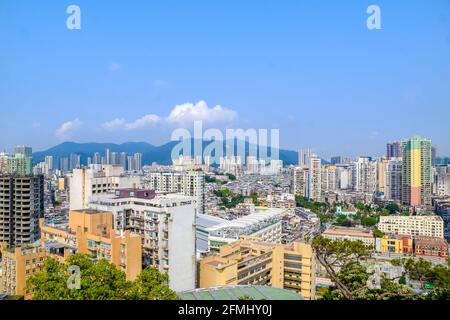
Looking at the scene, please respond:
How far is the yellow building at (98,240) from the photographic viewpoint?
349cm

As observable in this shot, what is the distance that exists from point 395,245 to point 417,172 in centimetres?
254

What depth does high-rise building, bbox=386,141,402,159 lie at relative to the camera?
1008cm

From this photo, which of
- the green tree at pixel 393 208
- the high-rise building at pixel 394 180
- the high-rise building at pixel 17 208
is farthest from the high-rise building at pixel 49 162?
the green tree at pixel 393 208

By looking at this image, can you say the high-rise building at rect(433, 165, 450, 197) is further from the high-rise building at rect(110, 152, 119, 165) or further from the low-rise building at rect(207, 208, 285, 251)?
the high-rise building at rect(110, 152, 119, 165)

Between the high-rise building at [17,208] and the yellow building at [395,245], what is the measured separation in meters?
7.50

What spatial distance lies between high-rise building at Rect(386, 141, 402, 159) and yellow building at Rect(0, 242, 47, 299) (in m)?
9.24

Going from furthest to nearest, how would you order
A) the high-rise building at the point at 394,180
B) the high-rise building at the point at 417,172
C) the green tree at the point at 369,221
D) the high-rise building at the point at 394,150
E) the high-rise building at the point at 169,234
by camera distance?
the green tree at the point at 369,221 → the high-rise building at the point at 394,180 → the high-rise building at the point at 394,150 → the high-rise building at the point at 417,172 → the high-rise building at the point at 169,234

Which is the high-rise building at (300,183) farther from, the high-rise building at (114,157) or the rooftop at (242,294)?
the rooftop at (242,294)

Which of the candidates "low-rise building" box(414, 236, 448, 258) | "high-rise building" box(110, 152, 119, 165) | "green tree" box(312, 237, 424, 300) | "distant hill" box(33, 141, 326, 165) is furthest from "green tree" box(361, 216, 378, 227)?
"green tree" box(312, 237, 424, 300)

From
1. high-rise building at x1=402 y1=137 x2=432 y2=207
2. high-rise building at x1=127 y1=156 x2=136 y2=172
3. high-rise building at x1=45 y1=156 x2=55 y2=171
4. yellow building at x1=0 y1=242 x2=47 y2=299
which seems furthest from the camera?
high-rise building at x1=45 y1=156 x2=55 y2=171
